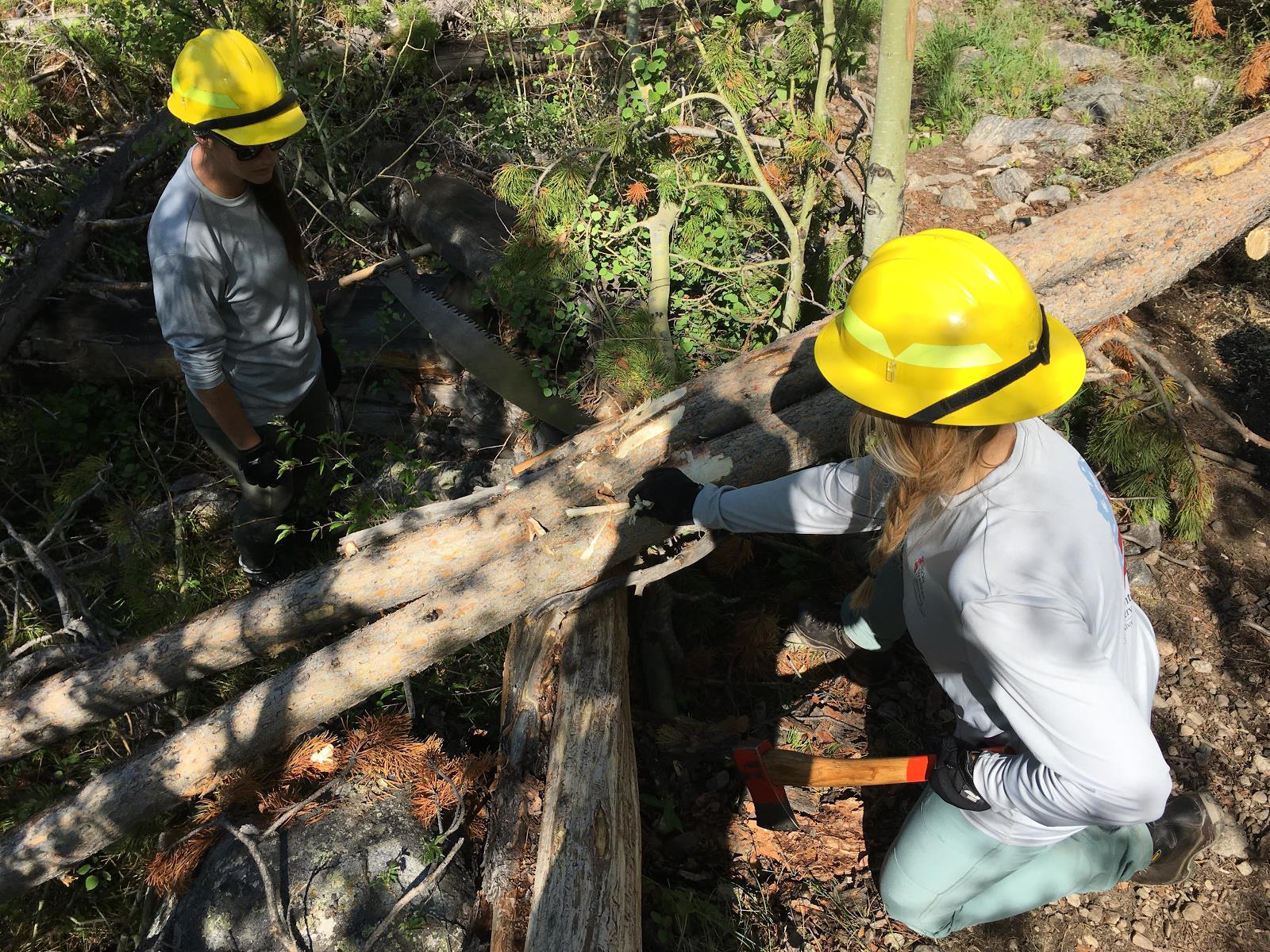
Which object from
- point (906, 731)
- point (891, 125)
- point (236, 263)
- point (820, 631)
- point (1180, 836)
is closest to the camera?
point (1180, 836)

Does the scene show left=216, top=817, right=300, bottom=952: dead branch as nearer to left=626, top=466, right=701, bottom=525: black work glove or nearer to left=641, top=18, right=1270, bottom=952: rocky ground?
left=641, top=18, right=1270, bottom=952: rocky ground

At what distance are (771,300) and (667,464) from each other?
1.61m

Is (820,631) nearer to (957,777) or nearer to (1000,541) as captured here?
(957,777)

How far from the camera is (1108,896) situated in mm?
2777

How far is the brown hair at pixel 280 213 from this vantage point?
2896 mm

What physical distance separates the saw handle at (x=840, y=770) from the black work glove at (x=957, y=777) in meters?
0.31

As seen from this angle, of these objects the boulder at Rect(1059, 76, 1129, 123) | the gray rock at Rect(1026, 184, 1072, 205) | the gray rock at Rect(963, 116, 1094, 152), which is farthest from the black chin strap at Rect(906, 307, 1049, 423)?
the boulder at Rect(1059, 76, 1129, 123)

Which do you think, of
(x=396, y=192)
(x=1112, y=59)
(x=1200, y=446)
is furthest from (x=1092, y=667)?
(x=1112, y=59)

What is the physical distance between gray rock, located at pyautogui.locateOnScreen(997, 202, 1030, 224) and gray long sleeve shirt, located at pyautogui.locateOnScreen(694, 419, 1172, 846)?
3.87m

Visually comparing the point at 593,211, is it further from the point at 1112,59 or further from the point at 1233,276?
the point at 1112,59

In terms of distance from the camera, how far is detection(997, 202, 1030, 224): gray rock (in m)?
5.23

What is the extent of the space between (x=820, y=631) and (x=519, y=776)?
1.51 meters

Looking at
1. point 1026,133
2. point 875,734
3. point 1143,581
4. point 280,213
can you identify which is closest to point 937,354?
point 875,734

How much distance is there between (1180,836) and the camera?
2480 millimetres
